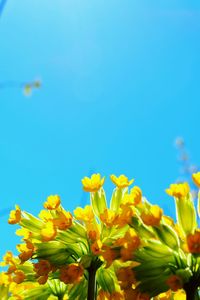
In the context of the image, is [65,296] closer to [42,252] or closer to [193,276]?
[42,252]

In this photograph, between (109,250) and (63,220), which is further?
(63,220)

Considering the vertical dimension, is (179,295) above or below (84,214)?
below

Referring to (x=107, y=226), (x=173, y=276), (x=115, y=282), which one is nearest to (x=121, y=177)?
(x=107, y=226)

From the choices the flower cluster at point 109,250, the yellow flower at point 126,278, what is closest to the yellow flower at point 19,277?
the flower cluster at point 109,250

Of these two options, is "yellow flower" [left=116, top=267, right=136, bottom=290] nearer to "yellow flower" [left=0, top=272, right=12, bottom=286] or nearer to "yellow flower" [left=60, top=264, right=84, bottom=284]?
"yellow flower" [left=60, top=264, right=84, bottom=284]

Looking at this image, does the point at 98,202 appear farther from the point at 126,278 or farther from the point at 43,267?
the point at 126,278

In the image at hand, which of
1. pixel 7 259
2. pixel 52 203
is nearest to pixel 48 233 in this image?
pixel 52 203

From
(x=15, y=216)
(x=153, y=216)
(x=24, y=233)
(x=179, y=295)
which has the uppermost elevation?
(x=15, y=216)

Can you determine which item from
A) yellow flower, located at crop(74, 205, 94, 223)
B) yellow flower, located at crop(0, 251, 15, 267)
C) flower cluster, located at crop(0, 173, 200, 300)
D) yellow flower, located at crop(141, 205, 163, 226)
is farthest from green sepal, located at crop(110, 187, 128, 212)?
yellow flower, located at crop(0, 251, 15, 267)
